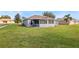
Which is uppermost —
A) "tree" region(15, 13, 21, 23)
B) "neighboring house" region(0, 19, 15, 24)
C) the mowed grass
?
"tree" region(15, 13, 21, 23)

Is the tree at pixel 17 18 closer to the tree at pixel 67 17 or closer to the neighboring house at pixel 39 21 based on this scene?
the neighboring house at pixel 39 21

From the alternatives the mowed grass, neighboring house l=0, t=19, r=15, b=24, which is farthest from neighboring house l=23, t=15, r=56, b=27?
neighboring house l=0, t=19, r=15, b=24

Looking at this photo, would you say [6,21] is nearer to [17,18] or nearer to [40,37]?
[17,18]

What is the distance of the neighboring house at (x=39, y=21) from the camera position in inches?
145

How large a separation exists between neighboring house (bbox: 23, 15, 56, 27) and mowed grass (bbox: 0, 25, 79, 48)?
1.9 inches

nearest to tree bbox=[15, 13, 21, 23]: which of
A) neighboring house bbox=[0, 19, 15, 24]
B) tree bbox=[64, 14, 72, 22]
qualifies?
neighboring house bbox=[0, 19, 15, 24]

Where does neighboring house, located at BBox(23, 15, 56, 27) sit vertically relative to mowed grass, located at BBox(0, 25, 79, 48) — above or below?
above

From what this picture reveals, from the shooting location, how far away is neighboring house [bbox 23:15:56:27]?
3.68m

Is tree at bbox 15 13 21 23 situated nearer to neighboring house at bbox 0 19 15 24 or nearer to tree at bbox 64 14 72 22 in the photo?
neighboring house at bbox 0 19 15 24

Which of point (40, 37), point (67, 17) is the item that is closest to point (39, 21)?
point (40, 37)

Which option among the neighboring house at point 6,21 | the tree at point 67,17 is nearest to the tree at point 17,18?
the neighboring house at point 6,21

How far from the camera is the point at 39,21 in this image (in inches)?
145
